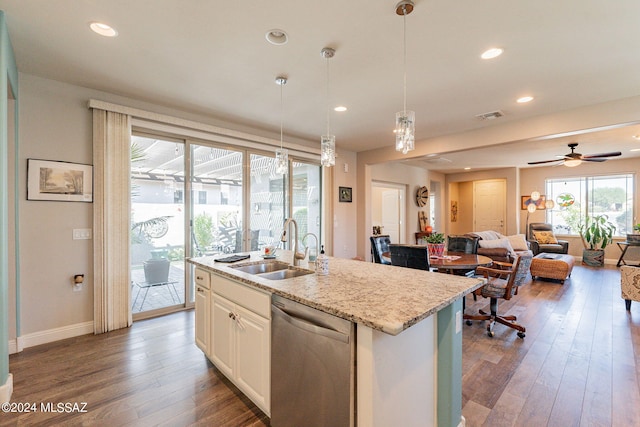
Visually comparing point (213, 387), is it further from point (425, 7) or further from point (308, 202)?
point (308, 202)

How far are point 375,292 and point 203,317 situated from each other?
1.62m

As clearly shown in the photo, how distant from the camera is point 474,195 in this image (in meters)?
9.18

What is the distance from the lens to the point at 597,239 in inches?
269

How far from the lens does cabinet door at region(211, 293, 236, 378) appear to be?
2002 millimetres

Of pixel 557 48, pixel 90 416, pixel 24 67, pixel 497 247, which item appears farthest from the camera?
pixel 497 247

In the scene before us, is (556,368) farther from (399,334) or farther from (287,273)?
(287,273)

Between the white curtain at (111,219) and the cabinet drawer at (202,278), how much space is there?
4.60 feet

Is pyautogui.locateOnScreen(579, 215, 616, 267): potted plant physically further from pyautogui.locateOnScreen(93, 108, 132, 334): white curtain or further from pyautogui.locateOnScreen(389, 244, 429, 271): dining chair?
pyautogui.locateOnScreen(93, 108, 132, 334): white curtain

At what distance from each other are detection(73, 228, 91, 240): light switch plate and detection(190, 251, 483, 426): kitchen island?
224cm

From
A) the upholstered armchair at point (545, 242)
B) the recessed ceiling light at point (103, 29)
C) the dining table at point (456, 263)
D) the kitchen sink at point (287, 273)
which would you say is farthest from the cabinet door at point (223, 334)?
the upholstered armchair at point (545, 242)

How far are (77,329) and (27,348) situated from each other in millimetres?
380

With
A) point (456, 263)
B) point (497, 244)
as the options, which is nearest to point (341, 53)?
point (456, 263)

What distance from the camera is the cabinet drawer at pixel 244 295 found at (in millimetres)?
1693

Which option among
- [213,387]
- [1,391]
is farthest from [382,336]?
[1,391]
